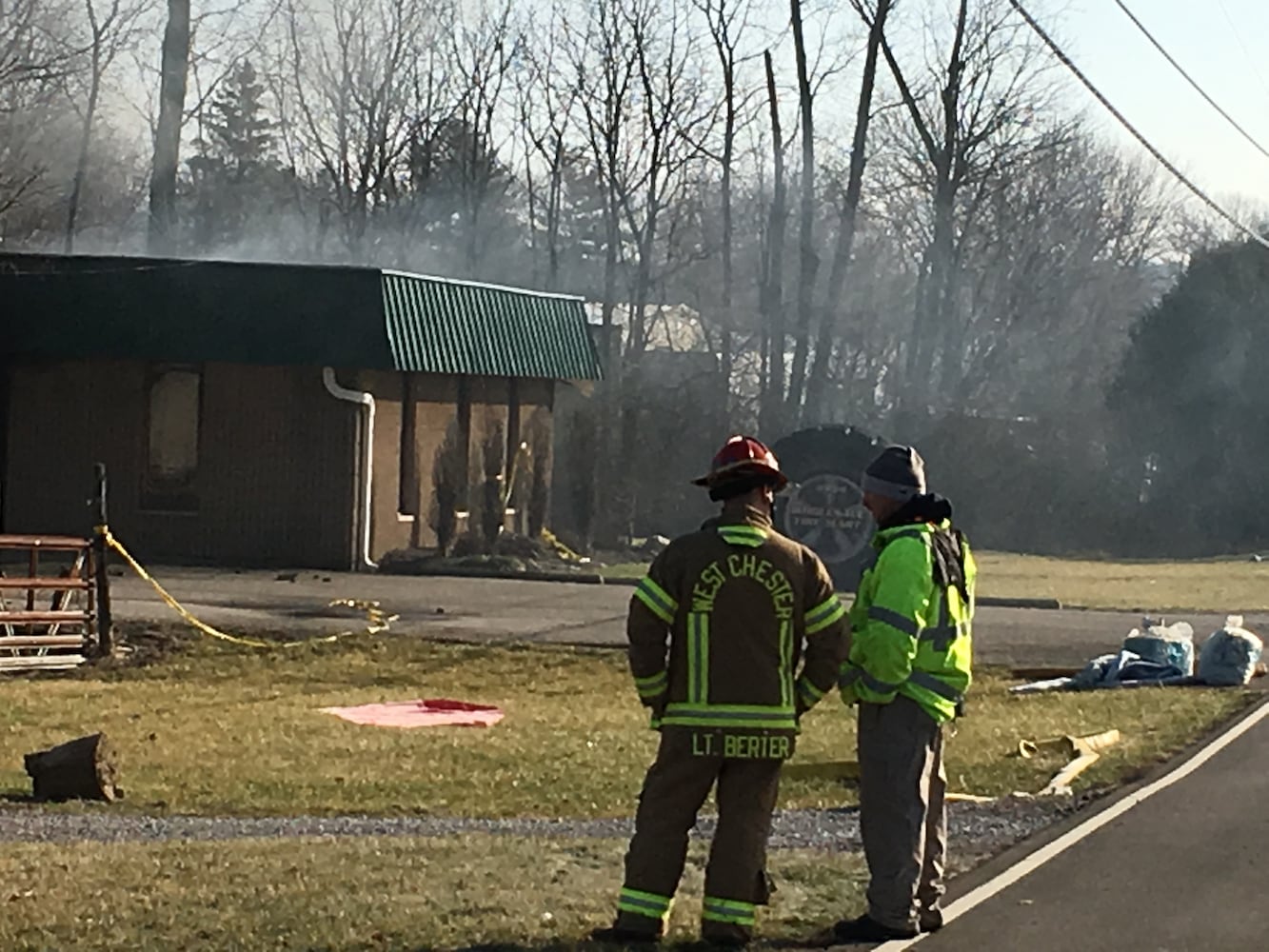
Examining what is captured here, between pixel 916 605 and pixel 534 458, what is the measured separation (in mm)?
29520

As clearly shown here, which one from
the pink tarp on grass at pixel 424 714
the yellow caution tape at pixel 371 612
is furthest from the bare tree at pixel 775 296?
the pink tarp on grass at pixel 424 714

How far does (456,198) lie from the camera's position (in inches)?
2218

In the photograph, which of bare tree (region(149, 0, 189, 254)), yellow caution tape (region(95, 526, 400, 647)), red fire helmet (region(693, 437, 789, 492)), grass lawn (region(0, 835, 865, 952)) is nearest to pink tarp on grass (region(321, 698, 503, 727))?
yellow caution tape (region(95, 526, 400, 647))

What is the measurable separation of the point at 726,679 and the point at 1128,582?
32.3 metres

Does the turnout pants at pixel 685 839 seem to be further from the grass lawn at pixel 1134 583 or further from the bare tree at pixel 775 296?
the bare tree at pixel 775 296

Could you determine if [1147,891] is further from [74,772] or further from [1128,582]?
[1128,582]

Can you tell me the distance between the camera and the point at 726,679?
7766mm

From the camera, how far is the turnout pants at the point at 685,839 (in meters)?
Result: 7.82

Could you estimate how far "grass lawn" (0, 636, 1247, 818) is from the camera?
43.5 feet

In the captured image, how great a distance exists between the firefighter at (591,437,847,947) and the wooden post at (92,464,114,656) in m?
13.3

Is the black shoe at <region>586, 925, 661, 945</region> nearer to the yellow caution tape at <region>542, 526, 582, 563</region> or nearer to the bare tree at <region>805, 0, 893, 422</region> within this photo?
the yellow caution tape at <region>542, 526, 582, 563</region>

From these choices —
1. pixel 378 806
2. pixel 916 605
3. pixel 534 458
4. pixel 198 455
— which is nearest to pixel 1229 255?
pixel 534 458

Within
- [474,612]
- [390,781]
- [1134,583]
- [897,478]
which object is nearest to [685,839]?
[897,478]

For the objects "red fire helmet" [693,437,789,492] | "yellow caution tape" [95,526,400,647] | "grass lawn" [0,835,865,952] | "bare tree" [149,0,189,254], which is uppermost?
"bare tree" [149,0,189,254]
